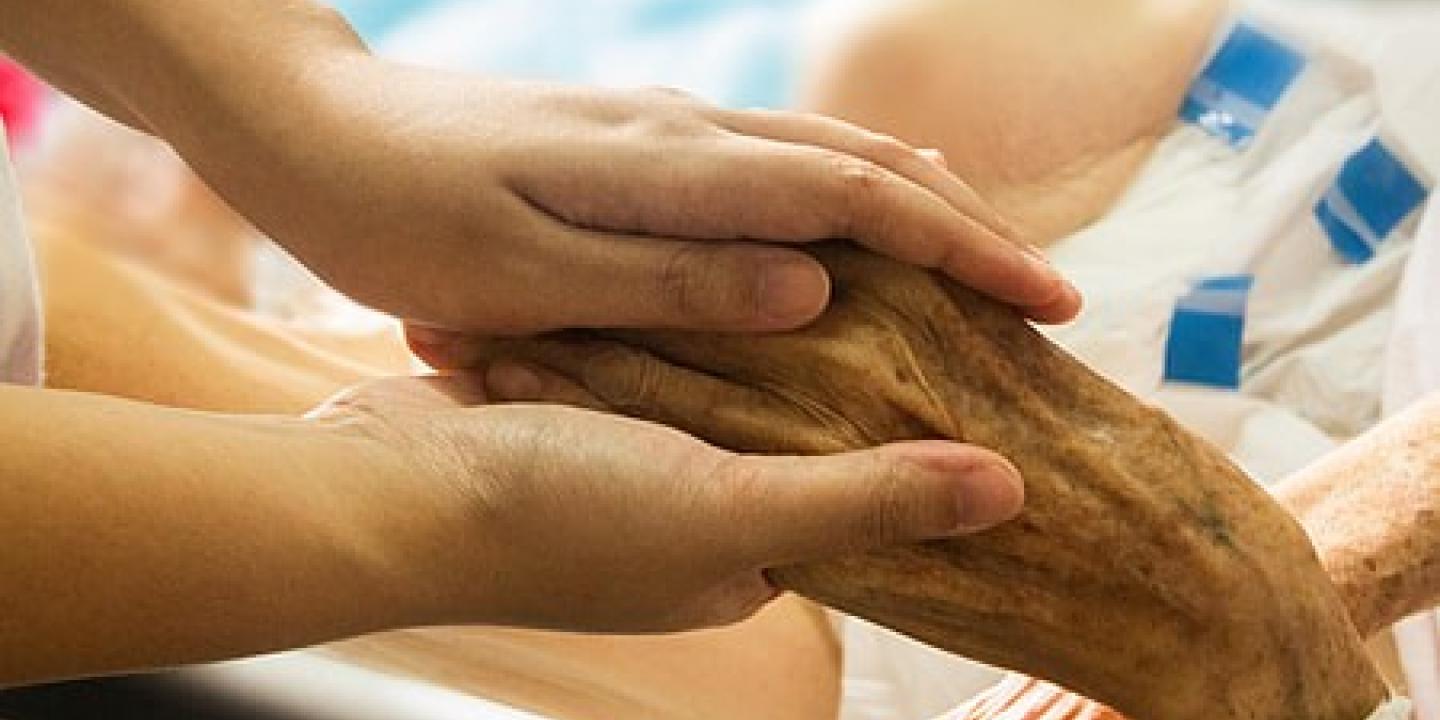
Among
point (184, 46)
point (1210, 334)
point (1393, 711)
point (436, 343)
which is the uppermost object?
point (184, 46)

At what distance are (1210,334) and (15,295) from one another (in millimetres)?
647

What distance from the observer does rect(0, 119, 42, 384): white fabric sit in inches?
34.0

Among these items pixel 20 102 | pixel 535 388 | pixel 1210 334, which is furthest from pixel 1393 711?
pixel 20 102

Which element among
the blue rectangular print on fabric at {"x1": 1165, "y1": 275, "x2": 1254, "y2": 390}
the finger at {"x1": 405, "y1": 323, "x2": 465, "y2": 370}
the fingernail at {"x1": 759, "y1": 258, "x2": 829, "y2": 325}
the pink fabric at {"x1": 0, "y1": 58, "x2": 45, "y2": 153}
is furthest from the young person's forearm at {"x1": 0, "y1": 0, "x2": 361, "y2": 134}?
the pink fabric at {"x1": 0, "y1": 58, "x2": 45, "y2": 153}

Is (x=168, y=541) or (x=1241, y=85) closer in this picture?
(x=168, y=541)

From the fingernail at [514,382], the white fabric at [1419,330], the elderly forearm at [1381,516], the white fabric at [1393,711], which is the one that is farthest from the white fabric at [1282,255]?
the fingernail at [514,382]

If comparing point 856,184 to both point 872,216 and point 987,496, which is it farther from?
point 987,496

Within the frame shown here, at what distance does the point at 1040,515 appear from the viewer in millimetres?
692

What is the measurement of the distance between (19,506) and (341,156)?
23 cm

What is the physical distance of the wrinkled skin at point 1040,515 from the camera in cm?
70

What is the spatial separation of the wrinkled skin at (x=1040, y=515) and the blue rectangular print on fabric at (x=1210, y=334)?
0.42 m

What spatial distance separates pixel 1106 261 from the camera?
3.95 feet

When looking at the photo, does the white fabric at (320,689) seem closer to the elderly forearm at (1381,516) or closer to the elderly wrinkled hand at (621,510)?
the elderly wrinkled hand at (621,510)

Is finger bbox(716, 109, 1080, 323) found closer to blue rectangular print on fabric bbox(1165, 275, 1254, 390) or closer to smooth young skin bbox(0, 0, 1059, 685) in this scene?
smooth young skin bbox(0, 0, 1059, 685)
